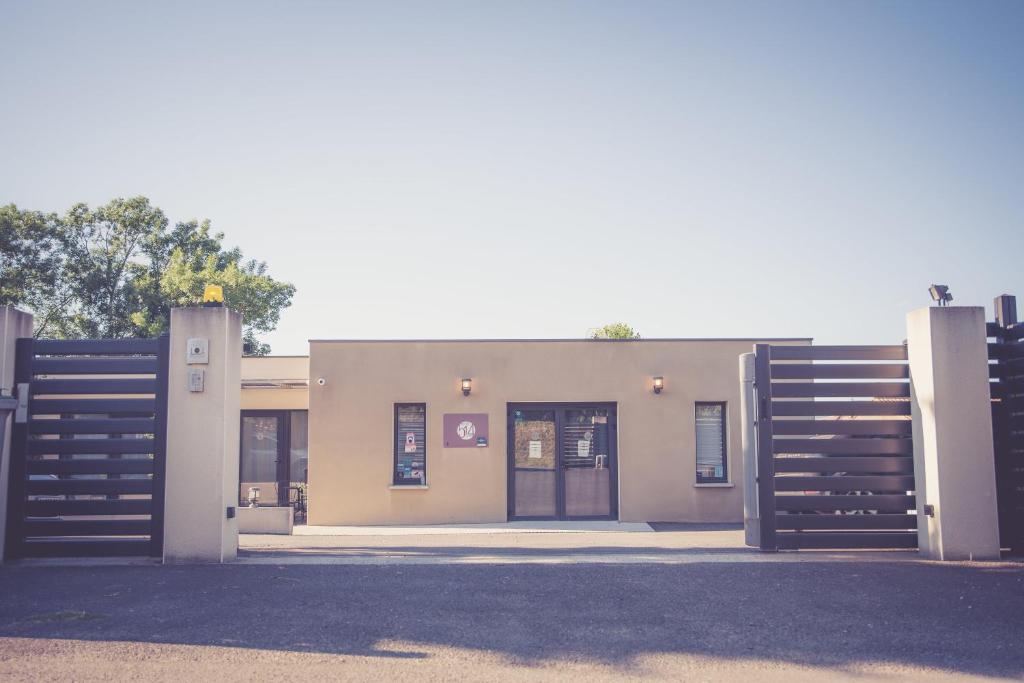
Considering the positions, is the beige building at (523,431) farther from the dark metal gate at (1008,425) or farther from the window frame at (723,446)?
the dark metal gate at (1008,425)

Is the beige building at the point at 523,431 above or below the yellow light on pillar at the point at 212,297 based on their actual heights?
below

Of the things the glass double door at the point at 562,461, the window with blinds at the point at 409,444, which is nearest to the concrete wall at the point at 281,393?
the window with blinds at the point at 409,444

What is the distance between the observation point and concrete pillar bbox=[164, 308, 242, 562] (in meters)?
8.76

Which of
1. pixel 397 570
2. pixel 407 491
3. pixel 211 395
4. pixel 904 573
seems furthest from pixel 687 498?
pixel 211 395

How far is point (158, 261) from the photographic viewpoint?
32.5 metres

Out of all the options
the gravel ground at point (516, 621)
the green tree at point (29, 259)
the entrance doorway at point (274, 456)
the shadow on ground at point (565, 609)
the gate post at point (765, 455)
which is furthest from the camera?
the green tree at point (29, 259)

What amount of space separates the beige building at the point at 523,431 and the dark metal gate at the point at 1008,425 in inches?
259

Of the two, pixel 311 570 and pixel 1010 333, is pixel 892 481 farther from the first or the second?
pixel 311 570

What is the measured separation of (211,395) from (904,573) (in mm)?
7348

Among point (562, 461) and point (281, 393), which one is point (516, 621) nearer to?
point (562, 461)

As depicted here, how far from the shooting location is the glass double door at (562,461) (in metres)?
15.6

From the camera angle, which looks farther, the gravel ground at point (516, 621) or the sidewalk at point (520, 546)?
the sidewalk at point (520, 546)

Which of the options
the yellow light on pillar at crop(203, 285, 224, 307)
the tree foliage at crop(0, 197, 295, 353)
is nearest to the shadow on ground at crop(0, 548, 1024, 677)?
the yellow light on pillar at crop(203, 285, 224, 307)

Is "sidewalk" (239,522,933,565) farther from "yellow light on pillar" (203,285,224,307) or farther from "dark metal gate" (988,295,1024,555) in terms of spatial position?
"yellow light on pillar" (203,285,224,307)
